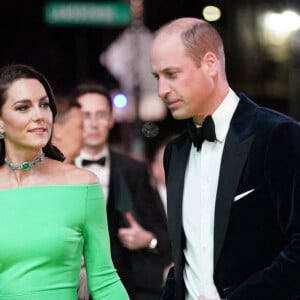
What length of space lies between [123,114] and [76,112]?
829cm

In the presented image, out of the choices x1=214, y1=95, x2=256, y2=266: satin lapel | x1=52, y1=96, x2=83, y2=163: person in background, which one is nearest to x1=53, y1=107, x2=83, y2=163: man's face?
x1=52, y1=96, x2=83, y2=163: person in background

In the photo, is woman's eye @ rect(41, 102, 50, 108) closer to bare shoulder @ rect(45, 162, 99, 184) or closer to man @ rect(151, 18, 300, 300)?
bare shoulder @ rect(45, 162, 99, 184)

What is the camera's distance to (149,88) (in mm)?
13078

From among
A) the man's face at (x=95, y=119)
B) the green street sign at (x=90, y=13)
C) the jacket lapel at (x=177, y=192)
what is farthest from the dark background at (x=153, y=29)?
the jacket lapel at (x=177, y=192)

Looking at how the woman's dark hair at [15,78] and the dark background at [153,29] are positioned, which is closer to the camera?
the woman's dark hair at [15,78]

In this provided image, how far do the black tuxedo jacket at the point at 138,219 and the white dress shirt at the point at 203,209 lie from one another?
5.96ft

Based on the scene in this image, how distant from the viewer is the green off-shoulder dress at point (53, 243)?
3299 millimetres

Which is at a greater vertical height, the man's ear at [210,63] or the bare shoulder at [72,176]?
the man's ear at [210,63]

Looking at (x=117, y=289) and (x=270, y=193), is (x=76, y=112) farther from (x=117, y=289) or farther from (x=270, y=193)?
(x=270, y=193)

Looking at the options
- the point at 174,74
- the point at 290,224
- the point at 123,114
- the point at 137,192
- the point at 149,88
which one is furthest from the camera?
the point at 123,114

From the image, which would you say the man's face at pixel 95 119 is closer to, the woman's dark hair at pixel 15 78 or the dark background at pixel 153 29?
the dark background at pixel 153 29

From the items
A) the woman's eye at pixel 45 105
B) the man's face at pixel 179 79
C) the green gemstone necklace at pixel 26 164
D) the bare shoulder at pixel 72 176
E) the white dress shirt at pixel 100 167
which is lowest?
the white dress shirt at pixel 100 167

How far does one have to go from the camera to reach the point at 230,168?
3.28 m

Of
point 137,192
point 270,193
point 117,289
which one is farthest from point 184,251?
point 137,192
